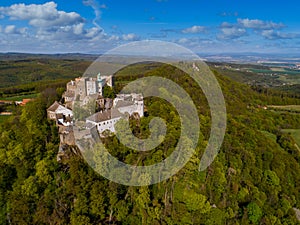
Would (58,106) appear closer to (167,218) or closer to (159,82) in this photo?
(167,218)

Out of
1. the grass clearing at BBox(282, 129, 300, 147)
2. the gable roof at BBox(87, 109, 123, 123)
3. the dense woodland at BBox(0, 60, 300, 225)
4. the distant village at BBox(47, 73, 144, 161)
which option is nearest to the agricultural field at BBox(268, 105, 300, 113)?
the grass clearing at BBox(282, 129, 300, 147)

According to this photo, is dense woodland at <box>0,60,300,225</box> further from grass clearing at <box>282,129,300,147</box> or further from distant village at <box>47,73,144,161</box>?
grass clearing at <box>282,129,300,147</box>

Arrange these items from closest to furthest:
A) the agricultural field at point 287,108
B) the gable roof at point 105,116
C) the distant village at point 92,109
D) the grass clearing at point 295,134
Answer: the distant village at point 92,109 → the gable roof at point 105,116 → the grass clearing at point 295,134 → the agricultural field at point 287,108

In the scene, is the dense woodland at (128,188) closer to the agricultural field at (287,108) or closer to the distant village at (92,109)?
the distant village at (92,109)

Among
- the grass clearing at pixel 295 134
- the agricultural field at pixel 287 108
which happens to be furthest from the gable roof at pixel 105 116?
the agricultural field at pixel 287 108

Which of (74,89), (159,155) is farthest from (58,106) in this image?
(159,155)

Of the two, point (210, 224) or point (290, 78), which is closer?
point (210, 224)

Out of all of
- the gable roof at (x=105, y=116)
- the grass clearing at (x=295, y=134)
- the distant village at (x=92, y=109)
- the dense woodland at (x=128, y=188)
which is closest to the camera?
the dense woodland at (x=128, y=188)
